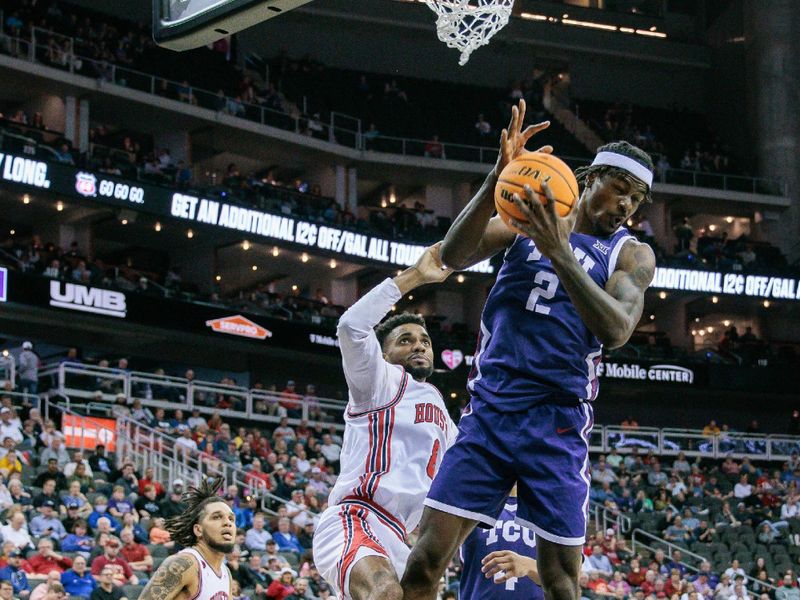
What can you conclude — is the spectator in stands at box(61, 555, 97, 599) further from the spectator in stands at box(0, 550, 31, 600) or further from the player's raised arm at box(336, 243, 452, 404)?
the player's raised arm at box(336, 243, 452, 404)

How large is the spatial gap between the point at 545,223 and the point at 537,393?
0.87m

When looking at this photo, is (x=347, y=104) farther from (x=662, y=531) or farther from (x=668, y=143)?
(x=662, y=531)

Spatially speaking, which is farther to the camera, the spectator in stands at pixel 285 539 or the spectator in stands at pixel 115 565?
the spectator in stands at pixel 285 539

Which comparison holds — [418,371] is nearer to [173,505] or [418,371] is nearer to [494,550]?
[494,550]

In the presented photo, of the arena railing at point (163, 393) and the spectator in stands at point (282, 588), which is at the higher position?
the arena railing at point (163, 393)

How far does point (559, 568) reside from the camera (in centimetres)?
521

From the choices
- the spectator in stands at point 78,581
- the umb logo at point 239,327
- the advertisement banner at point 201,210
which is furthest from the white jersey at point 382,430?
the umb logo at point 239,327

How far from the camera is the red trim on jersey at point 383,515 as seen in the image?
21.5 feet

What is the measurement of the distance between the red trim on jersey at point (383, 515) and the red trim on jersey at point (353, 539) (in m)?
0.04

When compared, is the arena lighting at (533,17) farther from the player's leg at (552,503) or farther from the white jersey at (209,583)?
the player's leg at (552,503)

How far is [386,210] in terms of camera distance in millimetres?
38875

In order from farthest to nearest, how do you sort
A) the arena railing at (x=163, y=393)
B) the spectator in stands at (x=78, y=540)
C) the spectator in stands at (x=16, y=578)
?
the arena railing at (x=163, y=393), the spectator in stands at (x=78, y=540), the spectator in stands at (x=16, y=578)

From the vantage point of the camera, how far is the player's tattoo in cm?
717

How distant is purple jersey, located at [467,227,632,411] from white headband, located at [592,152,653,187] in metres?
0.30
